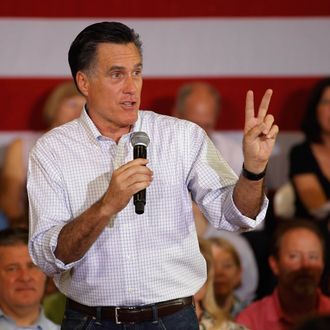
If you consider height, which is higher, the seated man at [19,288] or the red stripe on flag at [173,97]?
the red stripe on flag at [173,97]

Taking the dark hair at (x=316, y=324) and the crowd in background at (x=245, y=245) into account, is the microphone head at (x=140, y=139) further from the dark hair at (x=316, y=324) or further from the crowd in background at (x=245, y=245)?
the crowd in background at (x=245, y=245)

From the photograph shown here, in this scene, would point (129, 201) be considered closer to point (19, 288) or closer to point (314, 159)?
point (19, 288)

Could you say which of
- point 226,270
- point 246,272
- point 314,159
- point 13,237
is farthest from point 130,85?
point 314,159

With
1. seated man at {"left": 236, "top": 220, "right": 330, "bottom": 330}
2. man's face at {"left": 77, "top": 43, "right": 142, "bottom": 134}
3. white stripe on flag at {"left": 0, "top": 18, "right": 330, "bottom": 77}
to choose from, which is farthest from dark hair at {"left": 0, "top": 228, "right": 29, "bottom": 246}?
white stripe on flag at {"left": 0, "top": 18, "right": 330, "bottom": 77}

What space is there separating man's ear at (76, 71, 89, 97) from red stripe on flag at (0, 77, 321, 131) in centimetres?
232

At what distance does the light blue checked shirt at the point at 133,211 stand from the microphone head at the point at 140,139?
14 centimetres

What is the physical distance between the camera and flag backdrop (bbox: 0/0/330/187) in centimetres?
520

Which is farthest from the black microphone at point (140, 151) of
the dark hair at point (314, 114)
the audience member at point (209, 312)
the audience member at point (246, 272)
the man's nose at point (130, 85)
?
the dark hair at point (314, 114)

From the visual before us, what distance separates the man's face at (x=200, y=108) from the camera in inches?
195

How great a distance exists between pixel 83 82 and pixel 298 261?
5.57 ft

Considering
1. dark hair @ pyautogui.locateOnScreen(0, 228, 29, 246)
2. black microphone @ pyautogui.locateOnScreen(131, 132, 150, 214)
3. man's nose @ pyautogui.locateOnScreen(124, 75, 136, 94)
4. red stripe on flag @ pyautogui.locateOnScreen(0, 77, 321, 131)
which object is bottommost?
dark hair @ pyautogui.locateOnScreen(0, 228, 29, 246)

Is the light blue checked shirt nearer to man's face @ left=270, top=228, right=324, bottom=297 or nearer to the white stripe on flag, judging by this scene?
man's face @ left=270, top=228, right=324, bottom=297

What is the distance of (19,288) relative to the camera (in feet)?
12.1

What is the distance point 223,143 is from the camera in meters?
5.05
